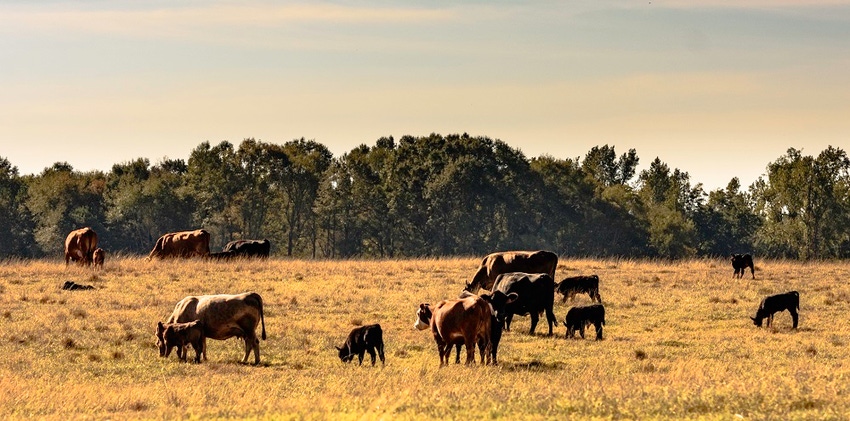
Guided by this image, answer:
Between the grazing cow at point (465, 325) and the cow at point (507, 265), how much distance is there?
13.6 m

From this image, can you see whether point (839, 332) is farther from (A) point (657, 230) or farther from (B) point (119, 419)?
(A) point (657, 230)

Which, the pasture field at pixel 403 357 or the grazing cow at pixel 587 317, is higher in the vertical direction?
the grazing cow at pixel 587 317

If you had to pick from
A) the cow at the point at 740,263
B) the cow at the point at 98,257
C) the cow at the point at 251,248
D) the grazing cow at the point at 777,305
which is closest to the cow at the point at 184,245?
the cow at the point at 251,248

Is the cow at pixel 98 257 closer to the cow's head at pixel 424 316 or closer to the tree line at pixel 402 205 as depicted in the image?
the cow's head at pixel 424 316

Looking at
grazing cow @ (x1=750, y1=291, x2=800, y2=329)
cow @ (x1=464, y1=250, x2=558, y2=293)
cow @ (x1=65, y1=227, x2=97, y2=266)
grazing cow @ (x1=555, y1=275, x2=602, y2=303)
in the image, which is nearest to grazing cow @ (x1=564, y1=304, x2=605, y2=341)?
grazing cow @ (x1=750, y1=291, x2=800, y2=329)

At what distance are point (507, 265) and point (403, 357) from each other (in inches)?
556

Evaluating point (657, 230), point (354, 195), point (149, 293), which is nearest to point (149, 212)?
point (354, 195)

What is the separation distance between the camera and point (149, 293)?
37562 millimetres

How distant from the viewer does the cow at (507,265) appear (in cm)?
3728

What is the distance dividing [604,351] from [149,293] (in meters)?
18.2

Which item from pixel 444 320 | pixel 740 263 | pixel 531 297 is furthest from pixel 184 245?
pixel 444 320

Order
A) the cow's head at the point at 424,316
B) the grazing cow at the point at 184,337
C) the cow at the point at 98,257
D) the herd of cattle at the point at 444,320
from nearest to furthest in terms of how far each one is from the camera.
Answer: the herd of cattle at the point at 444,320, the grazing cow at the point at 184,337, the cow's head at the point at 424,316, the cow at the point at 98,257

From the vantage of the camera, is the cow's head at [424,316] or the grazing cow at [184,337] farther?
the cow's head at [424,316]

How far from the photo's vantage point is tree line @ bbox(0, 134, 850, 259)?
311 feet
